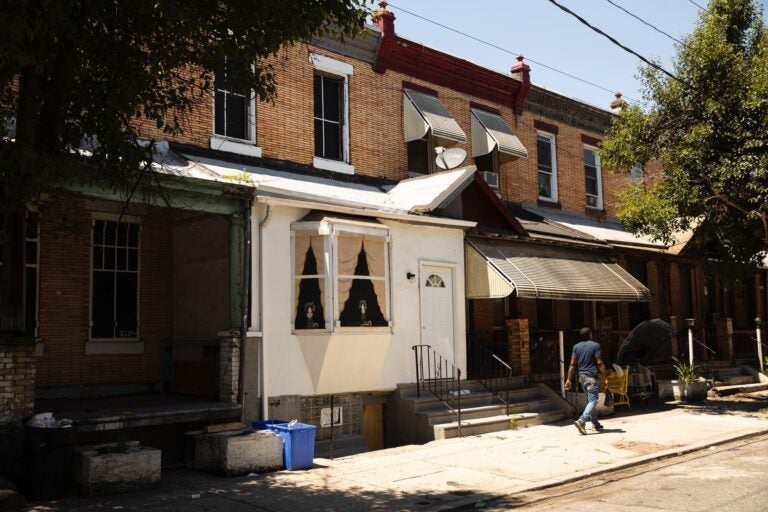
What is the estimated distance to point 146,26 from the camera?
27.2 ft

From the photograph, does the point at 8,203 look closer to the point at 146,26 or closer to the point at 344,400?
the point at 146,26

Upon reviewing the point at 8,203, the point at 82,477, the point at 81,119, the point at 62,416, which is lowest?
the point at 82,477

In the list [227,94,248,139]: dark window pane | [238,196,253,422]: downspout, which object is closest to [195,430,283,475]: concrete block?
[238,196,253,422]: downspout

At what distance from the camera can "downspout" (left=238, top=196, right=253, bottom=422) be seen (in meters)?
11.1

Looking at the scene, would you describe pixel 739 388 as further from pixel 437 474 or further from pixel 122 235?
pixel 122 235

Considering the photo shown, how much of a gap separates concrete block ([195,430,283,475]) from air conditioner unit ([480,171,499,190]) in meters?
10.2

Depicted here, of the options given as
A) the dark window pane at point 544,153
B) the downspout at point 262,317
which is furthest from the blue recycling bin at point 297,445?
the dark window pane at point 544,153

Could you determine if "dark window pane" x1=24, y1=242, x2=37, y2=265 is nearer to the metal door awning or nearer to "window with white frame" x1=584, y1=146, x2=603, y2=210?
the metal door awning

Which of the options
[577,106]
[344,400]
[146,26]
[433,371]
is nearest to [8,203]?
[146,26]

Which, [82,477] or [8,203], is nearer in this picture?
[8,203]

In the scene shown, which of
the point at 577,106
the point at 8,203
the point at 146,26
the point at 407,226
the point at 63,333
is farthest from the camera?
the point at 577,106

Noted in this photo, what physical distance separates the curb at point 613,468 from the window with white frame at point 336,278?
462 centimetres

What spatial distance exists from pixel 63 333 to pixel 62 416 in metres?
2.64

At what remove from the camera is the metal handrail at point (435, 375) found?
13.6 metres
